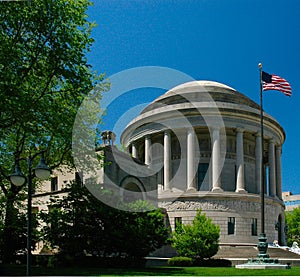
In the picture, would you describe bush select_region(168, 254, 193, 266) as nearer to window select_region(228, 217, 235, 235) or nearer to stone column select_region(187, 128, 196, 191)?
window select_region(228, 217, 235, 235)

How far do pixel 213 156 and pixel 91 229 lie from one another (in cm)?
2815

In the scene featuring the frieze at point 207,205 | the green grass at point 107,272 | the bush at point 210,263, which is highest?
the frieze at point 207,205

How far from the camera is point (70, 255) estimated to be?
92.8 ft

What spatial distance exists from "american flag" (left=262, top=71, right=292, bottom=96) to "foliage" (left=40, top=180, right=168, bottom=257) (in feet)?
43.7

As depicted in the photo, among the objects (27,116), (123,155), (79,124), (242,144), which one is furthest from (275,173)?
(27,116)

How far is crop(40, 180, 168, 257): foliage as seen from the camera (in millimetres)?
28109

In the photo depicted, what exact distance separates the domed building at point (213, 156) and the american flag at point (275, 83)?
20427mm

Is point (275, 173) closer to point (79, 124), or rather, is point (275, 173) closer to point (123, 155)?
point (123, 155)

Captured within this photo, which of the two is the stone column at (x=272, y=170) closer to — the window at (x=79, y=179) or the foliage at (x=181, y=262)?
the foliage at (x=181, y=262)

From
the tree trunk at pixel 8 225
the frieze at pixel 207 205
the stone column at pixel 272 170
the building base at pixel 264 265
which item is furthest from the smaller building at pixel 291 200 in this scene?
the tree trunk at pixel 8 225

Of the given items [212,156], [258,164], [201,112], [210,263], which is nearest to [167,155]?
[212,156]

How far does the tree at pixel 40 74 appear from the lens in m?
23.0

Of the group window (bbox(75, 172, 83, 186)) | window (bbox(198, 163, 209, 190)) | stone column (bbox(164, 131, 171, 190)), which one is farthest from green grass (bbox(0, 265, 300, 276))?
window (bbox(198, 163, 209, 190))

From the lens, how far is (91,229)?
28406mm
